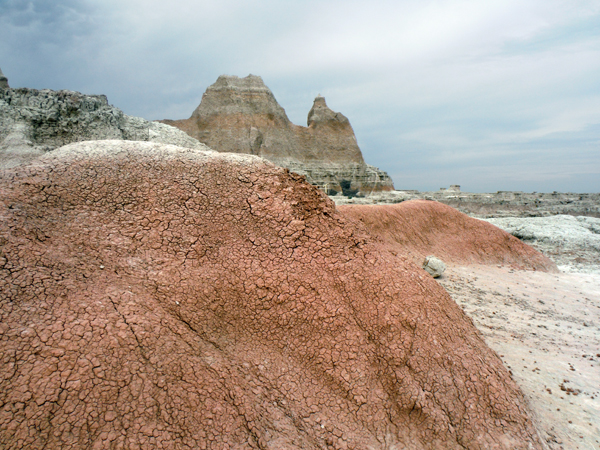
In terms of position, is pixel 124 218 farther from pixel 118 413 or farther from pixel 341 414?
pixel 341 414

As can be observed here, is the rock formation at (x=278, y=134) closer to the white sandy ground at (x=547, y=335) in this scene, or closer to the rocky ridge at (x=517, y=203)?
the rocky ridge at (x=517, y=203)

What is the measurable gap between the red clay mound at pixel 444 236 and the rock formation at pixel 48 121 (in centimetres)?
776

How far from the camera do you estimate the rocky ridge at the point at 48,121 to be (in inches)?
230

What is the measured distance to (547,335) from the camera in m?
6.37

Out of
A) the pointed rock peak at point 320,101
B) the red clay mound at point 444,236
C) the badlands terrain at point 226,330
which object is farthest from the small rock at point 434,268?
the pointed rock peak at point 320,101

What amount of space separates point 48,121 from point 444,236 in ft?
42.7

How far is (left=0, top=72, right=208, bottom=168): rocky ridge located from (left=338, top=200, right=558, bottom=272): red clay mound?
25.5 feet

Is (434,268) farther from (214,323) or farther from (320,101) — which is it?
(320,101)

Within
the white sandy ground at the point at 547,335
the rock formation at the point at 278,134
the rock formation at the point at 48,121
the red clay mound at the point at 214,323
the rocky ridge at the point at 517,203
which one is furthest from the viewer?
the rock formation at the point at 278,134

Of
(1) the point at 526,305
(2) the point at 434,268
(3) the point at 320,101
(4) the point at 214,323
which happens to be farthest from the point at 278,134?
(4) the point at 214,323

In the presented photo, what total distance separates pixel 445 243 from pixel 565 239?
8.05 m

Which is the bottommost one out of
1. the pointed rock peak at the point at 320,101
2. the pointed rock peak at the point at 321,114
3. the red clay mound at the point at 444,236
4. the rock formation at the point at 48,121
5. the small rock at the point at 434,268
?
the small rock at the point at 434,268

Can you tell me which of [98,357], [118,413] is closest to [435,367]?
[118,413]

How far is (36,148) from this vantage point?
593 cm
